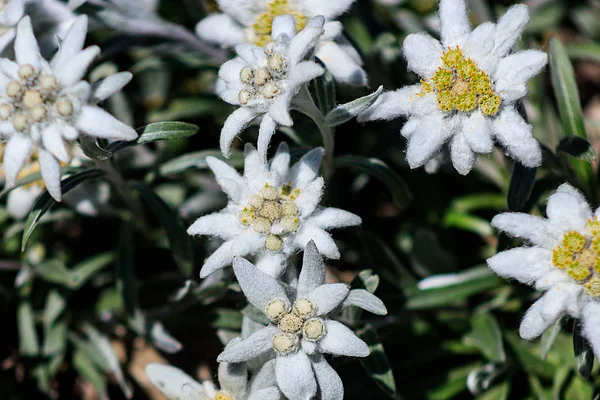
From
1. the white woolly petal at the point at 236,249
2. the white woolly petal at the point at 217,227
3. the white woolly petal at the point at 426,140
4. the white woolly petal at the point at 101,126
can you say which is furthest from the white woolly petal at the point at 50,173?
the white woolly petal at the point at 426,140

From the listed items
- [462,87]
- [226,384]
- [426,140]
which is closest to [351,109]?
[426,140]

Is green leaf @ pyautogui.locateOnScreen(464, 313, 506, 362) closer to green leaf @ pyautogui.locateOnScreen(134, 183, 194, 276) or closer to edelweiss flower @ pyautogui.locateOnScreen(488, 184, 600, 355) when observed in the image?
edelweiss flower @ pyautogui.locateOnScreen(488, 184, 600, 355)

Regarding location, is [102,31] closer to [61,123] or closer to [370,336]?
[61,123]

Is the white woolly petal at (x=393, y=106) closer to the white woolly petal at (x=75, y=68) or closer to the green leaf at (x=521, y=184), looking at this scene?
the green leaf at (x=521, y=184)

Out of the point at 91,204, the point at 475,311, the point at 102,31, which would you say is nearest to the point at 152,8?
the point at 102,31

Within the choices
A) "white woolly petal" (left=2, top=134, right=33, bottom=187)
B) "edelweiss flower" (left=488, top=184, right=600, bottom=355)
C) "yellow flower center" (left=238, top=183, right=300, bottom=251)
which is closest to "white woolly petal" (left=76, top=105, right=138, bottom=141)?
"white woolly petal" (left=2, top=134, right=33, bottom=187)

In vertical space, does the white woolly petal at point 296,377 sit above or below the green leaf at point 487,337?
above

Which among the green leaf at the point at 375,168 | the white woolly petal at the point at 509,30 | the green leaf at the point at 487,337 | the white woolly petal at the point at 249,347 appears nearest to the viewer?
the white woolly petal at the point at 249,347

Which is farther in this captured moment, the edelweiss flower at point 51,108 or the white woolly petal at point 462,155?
the white woolly petal at point 462,155
